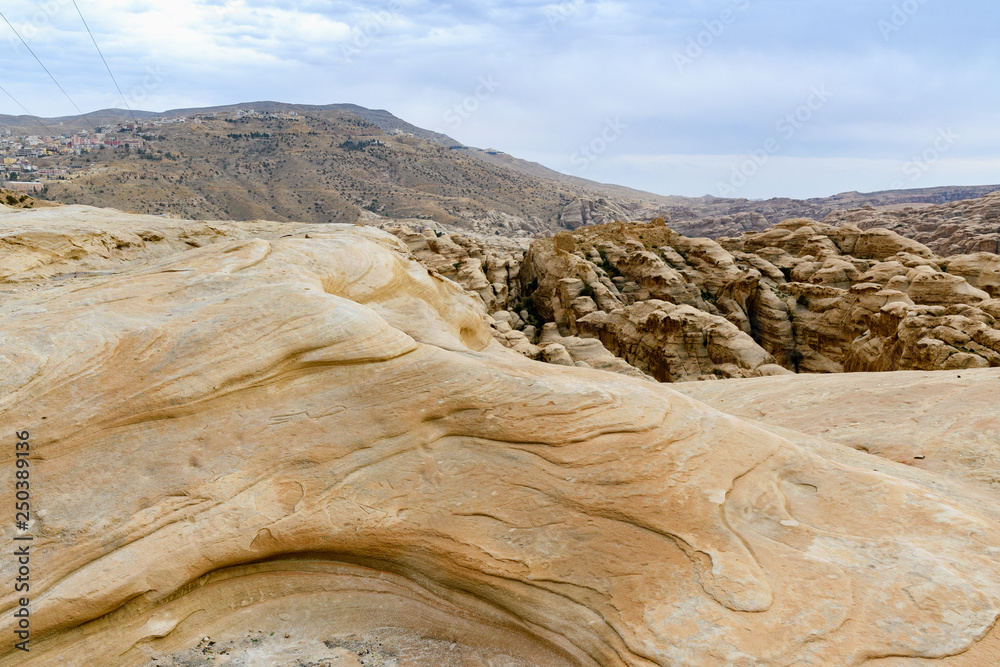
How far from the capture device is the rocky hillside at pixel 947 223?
53062 mm

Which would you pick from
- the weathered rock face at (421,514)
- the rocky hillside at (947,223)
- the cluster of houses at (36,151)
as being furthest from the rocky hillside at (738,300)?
the cluster of houses at (36,151)

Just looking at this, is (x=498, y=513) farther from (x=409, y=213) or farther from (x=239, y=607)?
(x=409, y=213)

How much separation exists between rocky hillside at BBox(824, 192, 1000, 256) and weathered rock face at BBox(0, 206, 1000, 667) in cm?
5913

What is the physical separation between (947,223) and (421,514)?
267 feet

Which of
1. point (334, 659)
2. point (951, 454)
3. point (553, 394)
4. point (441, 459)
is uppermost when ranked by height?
point (553, 394)

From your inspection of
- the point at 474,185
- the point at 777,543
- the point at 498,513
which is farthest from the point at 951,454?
the point at 474,185

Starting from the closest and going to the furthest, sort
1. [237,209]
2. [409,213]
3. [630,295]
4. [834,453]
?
[834,453], [630,295], [237,209], [409,213]

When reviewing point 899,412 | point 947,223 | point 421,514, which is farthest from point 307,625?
point 947,223

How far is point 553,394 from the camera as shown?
738 centimetres

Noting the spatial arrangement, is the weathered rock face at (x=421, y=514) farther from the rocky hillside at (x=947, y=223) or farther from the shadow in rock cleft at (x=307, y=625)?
the rocky hillside at (x=947, y=223)

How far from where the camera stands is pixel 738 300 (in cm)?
3503

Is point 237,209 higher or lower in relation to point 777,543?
higher

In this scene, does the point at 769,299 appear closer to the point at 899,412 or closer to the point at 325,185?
the point at 899,412

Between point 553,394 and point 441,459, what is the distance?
5.53 feet
